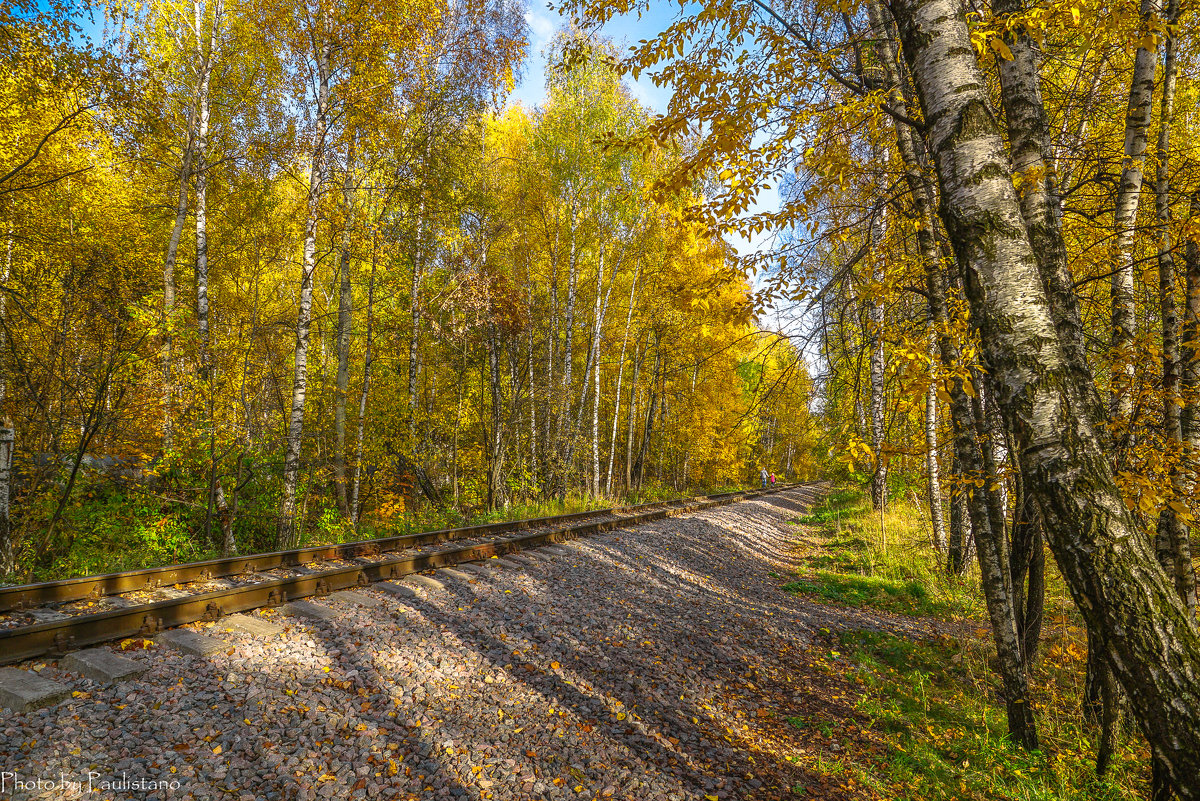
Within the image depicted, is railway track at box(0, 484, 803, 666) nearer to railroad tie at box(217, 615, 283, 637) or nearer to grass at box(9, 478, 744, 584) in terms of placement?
railroad tie at box(217, 615, 283, 637)

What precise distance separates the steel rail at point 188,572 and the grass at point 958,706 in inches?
213

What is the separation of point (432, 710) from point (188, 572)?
3463 mm

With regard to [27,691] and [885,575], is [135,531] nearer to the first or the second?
[27,691]

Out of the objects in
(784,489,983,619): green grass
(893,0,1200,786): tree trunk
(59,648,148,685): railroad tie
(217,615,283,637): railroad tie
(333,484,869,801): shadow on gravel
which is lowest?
(784,489,983,619): green grass

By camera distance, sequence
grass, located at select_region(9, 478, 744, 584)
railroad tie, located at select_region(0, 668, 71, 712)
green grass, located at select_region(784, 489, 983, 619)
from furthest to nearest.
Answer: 1. green grass, located at select_region(784, 489, 983, 619)
2. grass, located at select_region(9, 478, 744, 584)
3. railroad tie, located at select_region(0, 668, 71, 712)

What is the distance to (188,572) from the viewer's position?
5242mm

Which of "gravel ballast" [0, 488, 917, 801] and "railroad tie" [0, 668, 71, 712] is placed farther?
"railroad tie" [0, 668, 71, 712]

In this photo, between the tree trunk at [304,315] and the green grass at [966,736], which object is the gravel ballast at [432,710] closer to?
the green grass at [966,736]

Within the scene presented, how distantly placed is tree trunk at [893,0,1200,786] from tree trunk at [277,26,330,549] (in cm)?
883

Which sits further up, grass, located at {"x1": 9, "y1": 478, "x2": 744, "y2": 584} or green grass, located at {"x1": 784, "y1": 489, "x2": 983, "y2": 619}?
grass, located at {"x1": 9, "y1": 478, "x2": 744, "y2": 584}

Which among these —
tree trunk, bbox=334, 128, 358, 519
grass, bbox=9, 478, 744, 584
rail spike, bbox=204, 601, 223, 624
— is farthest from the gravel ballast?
tree trunk, bbox=334, 128, 358, 519

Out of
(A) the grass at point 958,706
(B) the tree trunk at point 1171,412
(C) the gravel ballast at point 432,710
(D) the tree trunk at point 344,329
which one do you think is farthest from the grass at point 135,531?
(B) the tree trunk at point 1171,412

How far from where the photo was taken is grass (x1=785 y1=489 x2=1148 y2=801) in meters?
3.54

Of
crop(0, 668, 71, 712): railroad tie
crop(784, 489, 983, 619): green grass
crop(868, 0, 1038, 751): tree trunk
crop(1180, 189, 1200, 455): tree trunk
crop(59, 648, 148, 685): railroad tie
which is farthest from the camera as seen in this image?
crop(784, 489, 983, 619): green grass
